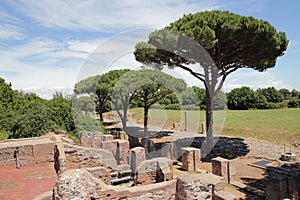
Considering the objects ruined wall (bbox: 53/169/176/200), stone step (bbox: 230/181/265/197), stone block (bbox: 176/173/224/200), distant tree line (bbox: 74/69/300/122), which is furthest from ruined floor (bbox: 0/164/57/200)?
distant tree line (bbox: 74/69/300/122)

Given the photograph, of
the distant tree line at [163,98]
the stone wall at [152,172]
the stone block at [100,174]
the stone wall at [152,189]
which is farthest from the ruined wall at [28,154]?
the distant tree line at [163,98]

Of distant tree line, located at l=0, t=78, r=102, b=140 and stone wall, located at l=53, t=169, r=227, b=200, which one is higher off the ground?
distant tree line, located at l=0, t=78, r=102, b=140

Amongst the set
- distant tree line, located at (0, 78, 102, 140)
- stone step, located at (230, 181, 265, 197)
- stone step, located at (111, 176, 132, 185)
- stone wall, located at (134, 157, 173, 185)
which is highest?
distant tree line, located at (0, 78, 102, 140)

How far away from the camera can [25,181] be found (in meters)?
7.57

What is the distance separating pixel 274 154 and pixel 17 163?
11693 mm

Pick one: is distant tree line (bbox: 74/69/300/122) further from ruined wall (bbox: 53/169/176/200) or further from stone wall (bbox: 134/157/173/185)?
ruined wall (bbox: 53/169/176/200)

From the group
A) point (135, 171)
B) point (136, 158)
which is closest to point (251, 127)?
point (136, 158)

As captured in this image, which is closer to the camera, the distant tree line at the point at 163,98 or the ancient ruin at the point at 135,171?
the ancient ruin at the point at 135,171

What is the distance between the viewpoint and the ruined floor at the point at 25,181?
21.1ft

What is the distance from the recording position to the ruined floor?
21.1 feet

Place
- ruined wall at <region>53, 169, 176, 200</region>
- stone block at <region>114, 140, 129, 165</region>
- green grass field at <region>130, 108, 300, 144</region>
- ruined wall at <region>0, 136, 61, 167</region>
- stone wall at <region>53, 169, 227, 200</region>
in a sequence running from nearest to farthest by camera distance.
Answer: ruined wall at <region>53, 169, 176, 200</region> → stone wall at <region>53, 169, 227, 200</region> → ruined wall at <region>0, 136, 61, 167</region> → stone block at <region>114, 140, 129, 165</region> → green grass field at <region>130, 108, 300, 144</region>

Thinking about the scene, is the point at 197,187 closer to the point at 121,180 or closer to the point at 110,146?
the point at 121,180

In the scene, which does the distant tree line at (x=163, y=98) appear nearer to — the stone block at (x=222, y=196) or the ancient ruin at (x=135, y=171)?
the ancient ruin at (x=135, y=171)

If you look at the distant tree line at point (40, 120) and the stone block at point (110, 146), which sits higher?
the distant tree line at point (40, 120)
